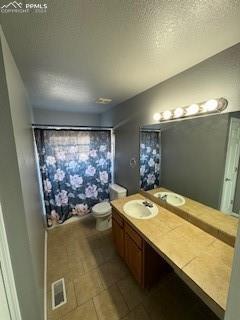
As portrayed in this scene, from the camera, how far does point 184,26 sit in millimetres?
917

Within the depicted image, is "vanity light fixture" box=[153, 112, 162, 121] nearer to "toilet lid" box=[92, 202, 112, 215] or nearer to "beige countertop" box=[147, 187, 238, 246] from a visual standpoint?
"beige countertop" box=[147, 187, 238, 246]

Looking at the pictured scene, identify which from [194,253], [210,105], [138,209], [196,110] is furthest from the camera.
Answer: [138,209]

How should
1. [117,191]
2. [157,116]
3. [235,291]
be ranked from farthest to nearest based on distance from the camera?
[117,191]
[157,116]
[235,291]

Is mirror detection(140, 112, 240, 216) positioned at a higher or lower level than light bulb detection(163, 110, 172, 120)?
lower

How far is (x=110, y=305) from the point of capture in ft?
4.64

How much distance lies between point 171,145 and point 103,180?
1707 mm

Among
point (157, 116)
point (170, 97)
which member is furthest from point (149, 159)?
point (170, 97)

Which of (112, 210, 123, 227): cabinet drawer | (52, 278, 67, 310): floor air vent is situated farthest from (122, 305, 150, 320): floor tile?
(112, 210, 123, 227): cabinet drawer

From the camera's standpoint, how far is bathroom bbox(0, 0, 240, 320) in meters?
0.87

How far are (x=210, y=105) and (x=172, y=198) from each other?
3.71 ft

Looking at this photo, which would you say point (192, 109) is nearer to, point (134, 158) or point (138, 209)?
point (134, 158)

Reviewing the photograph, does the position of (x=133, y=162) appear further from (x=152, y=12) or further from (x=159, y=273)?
(x=152, y=12)

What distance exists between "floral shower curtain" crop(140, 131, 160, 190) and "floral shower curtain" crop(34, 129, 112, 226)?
0.98m

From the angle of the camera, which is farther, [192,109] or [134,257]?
[134,257]
